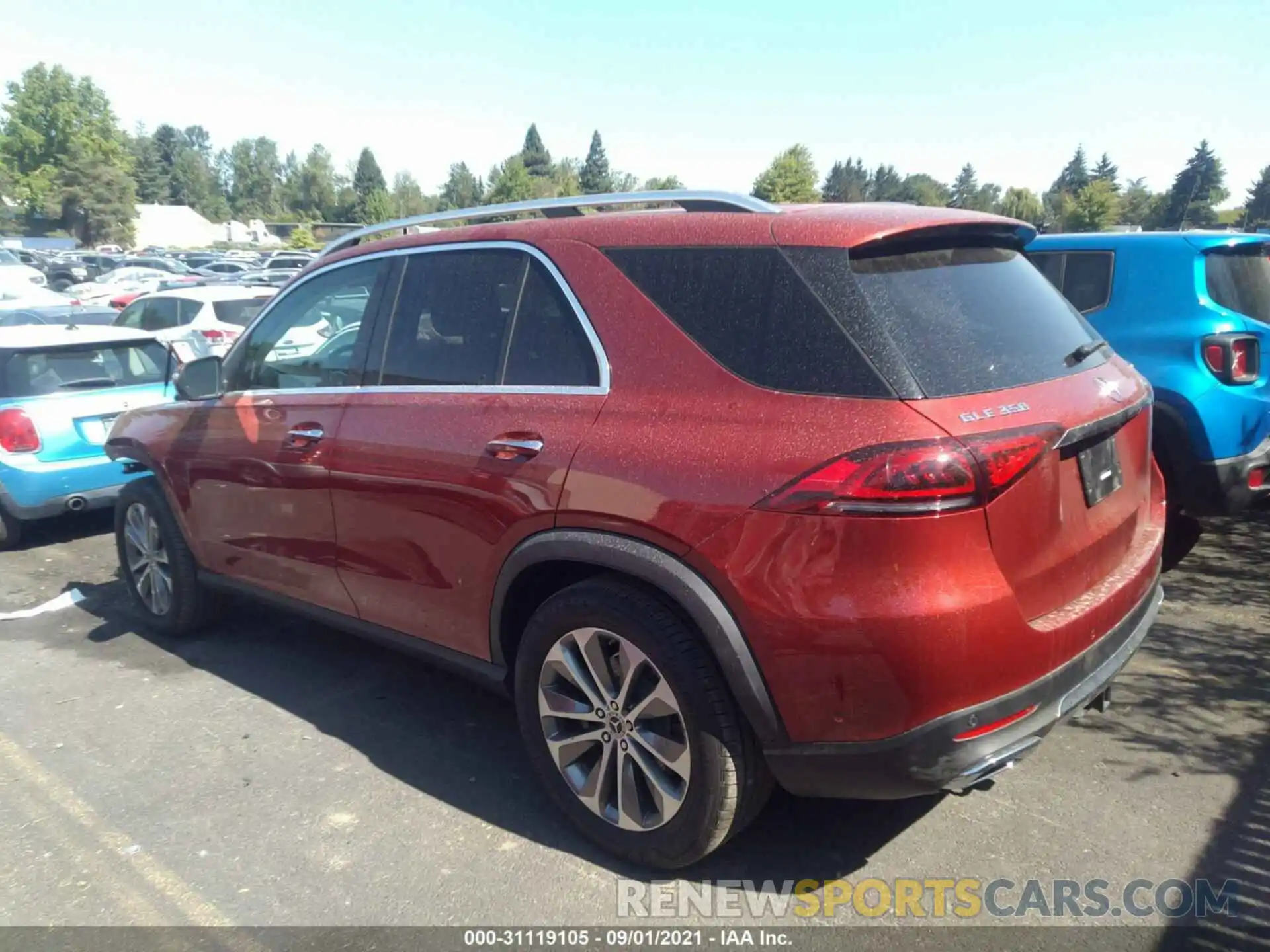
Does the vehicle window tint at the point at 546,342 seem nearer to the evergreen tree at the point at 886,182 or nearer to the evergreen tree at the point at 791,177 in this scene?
the evergreen tree at the point at 791,177

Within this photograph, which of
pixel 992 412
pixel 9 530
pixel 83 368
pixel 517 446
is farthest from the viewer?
pixel 83 368

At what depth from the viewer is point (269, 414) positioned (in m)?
4.03

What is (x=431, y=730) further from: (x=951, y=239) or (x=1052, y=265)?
(x=1052, y=265)

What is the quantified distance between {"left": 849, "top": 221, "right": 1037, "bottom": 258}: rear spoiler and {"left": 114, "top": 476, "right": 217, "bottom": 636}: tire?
369 cm

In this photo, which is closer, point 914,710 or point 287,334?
point 914,710

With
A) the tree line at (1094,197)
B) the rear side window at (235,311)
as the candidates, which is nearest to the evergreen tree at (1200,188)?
the tree line at (1094,197)

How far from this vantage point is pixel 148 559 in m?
4.91

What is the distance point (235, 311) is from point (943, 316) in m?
12.2

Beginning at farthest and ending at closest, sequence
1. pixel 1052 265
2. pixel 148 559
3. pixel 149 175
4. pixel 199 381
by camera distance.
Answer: pixel 149 175
pixel 1052 265
pixel 148 559
pixel 199 381

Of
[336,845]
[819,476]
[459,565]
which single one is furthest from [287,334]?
[819,476]

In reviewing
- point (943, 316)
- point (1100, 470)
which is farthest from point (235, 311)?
point (1100, 470)

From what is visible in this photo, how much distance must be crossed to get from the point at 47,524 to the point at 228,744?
4.75m

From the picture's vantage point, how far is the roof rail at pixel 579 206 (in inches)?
115

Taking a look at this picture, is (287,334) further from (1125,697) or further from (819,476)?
(1125,697)
